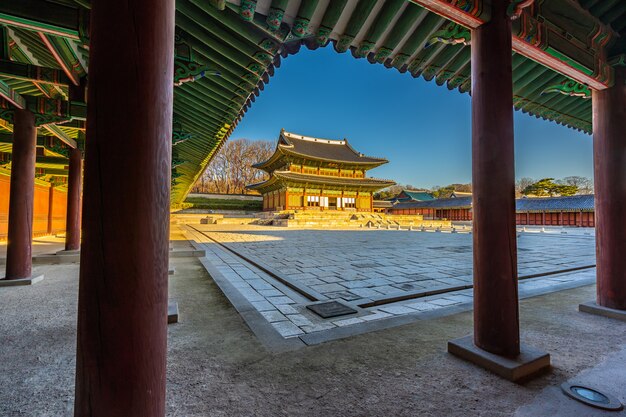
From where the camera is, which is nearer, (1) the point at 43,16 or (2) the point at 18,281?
(1) the point at 43,16

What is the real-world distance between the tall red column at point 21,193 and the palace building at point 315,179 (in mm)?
22666

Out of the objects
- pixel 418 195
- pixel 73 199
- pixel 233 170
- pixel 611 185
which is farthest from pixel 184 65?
pixel 418 195

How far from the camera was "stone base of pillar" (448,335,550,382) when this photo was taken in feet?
6.19

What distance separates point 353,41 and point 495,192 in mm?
1827

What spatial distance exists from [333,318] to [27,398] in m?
2.37

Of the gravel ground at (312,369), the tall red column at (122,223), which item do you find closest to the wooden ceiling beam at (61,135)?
the gravel ground at (312,369)

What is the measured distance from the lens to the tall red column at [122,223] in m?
1.10

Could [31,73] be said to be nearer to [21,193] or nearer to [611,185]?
[21,193]

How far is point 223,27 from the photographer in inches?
127

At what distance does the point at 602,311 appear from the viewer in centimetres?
307

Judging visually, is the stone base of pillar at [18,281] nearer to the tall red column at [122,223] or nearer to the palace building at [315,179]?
the tall red column at [122,223]

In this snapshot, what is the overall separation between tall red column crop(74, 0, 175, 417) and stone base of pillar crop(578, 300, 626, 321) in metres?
4.16

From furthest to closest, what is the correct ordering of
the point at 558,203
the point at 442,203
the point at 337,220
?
the point at 442,203 → the point at 558,203 → the point at 337,220

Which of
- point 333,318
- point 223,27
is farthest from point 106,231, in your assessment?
point 223,27
